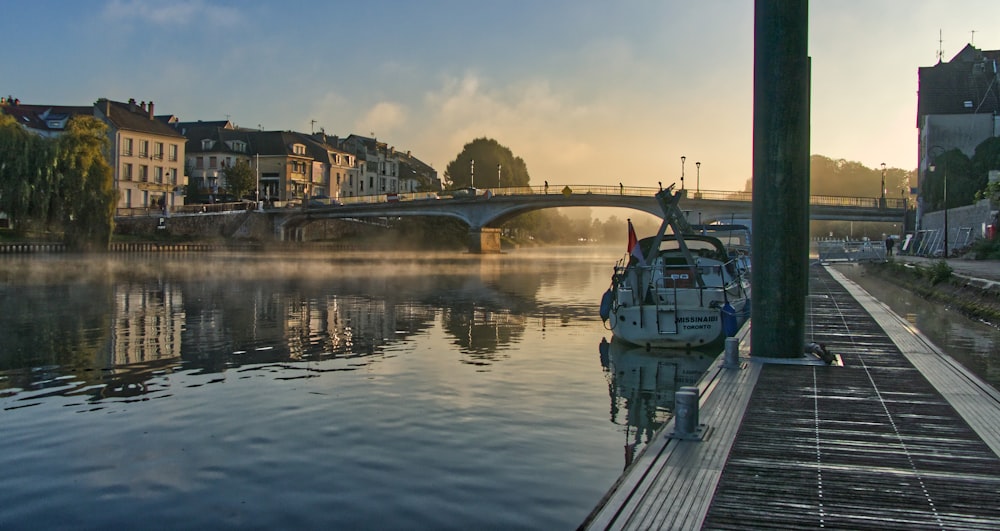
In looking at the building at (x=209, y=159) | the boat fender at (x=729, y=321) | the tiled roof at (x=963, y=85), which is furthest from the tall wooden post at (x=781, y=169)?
the building at (x=209, y=159)

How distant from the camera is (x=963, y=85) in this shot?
265 ft

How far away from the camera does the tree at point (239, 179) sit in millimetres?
116438

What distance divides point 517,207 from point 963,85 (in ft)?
159

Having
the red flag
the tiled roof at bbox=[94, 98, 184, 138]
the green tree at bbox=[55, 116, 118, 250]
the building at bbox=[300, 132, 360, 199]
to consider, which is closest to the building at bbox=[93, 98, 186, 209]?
the tiled roof at bbox=[94, 98, 184, 138]

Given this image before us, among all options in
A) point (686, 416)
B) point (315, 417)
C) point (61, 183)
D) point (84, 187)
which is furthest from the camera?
point (84, 187)

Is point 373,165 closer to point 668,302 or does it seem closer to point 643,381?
point 668,302

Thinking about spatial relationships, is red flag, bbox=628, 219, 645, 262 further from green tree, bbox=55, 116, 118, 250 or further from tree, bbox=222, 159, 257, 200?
tree, bbox=222, 159, 257, 200

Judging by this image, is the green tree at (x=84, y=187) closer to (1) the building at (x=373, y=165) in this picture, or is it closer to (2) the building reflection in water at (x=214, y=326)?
(2) the building reflection in water at (x=214, y=326)

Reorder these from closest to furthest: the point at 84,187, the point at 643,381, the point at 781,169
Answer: the point at 781,169
the point at 643,381
the point at 84,187

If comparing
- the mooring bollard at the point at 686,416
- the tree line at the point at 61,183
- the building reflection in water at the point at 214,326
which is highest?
the tree line at the point at 61,183

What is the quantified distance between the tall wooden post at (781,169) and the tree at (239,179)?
11009 centimetres

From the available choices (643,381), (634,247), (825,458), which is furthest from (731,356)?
(634,247)

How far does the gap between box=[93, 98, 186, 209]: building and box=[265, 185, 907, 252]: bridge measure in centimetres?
1706

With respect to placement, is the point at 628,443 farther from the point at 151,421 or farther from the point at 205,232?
the point at 205,232
